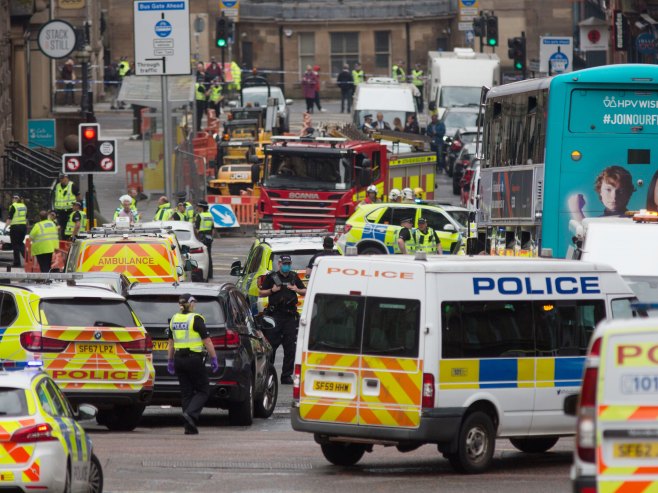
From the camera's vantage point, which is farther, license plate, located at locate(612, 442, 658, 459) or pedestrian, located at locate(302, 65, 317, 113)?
pedestrian, located at locate(302, 65, 317, 113)

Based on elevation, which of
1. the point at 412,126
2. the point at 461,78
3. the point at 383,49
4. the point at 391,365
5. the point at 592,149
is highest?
the point at 383,49

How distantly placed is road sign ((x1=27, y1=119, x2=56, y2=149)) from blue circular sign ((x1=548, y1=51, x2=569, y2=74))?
14.3 m

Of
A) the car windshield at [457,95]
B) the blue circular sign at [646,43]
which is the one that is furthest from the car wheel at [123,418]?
the car windshield at [457,95]

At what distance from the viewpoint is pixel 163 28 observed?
3919cm

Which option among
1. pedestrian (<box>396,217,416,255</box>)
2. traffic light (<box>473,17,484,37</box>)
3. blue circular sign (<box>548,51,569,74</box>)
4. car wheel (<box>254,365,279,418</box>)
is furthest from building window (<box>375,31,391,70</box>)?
car wheel (<box>254,365,279,418</box>)

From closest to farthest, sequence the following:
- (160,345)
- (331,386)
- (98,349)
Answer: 1. (331,386)
2. (98,349)
3. (160,345)

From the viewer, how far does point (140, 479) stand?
14430 mm

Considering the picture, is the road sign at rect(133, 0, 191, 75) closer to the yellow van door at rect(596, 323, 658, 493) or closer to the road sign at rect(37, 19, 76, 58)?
the road sign at rect(37, 19, 76, 58)

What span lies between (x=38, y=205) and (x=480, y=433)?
Answer: 3089 cm

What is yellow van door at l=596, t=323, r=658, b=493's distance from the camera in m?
9.02

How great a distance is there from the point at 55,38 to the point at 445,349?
3389 centimetres

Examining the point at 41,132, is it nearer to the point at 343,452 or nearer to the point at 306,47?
the point at 343,452

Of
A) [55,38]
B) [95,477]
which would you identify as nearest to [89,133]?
[95,477]

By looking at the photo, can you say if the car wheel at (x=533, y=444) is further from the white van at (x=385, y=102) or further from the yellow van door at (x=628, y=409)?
the white van at (x=385, y=102)
